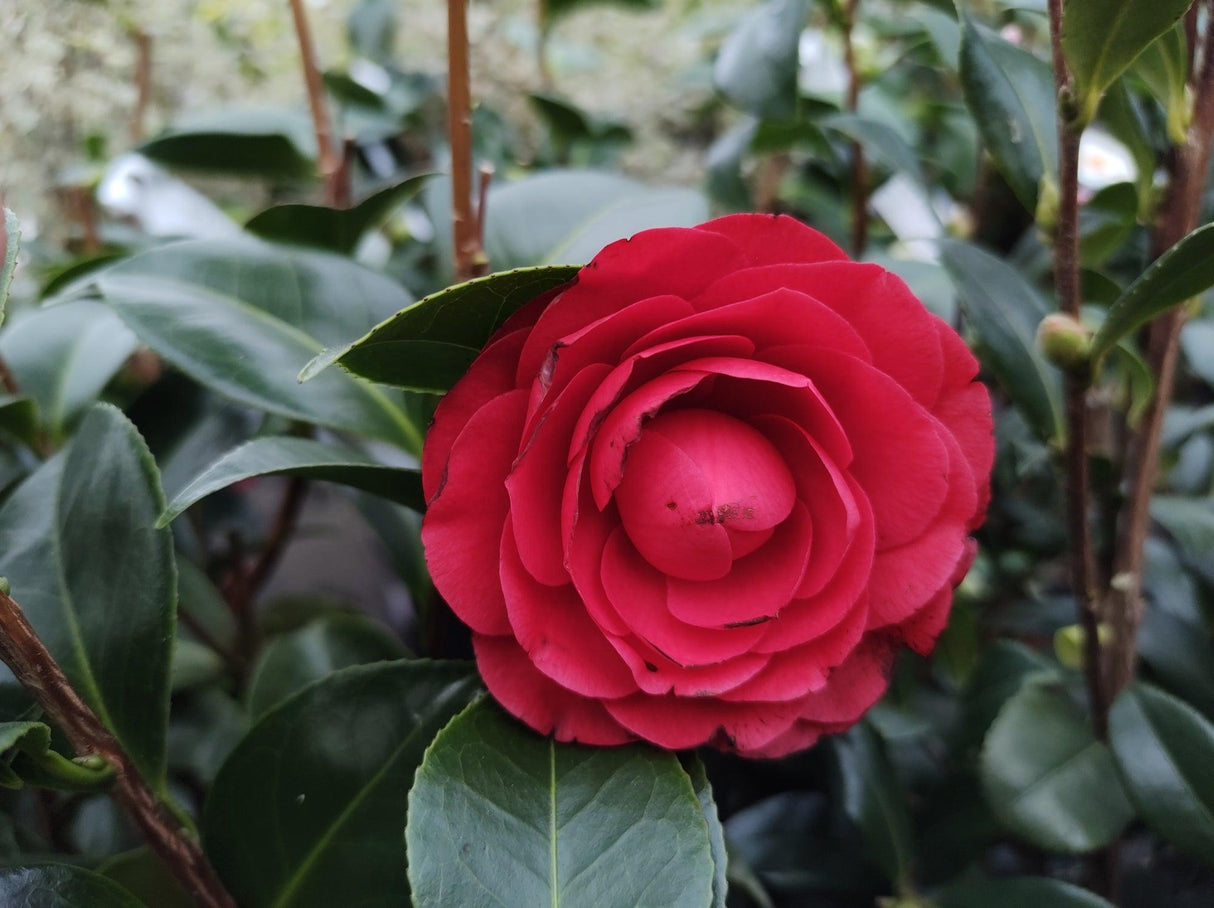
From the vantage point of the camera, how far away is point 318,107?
700mm

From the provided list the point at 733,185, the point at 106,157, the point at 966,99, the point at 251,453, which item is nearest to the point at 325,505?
the point at 106,157

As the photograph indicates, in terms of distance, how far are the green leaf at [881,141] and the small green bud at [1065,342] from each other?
31 centimetres

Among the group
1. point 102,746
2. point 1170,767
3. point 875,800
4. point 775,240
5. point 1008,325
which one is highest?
point 775,240

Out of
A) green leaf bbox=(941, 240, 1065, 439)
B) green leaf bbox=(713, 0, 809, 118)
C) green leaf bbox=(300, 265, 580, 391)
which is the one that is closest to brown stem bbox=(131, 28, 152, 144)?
green leaf bbox=(713, 0, 809, 118)

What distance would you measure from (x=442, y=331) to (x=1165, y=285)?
1.11 ft

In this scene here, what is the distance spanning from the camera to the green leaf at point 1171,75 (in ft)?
1.59

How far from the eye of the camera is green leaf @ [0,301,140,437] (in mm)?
635

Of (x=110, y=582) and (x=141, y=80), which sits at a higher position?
(x=141, y=80)

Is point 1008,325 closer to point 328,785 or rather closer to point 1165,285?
point 1165,285

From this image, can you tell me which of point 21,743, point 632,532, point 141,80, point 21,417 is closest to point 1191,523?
point 632,532

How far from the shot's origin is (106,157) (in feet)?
3.03

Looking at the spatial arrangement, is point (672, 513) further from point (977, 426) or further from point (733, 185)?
point (733, 185)

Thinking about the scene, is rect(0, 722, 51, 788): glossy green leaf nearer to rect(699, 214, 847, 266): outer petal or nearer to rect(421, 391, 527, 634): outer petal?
rect(421, 391, 527, 634): outer petal

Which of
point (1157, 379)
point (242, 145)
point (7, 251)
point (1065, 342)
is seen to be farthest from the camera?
point (242, 145)
